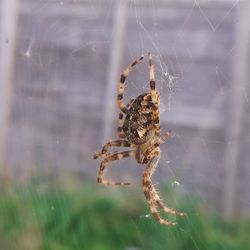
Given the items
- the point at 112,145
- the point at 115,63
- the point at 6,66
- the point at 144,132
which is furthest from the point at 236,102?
the point at 6,66

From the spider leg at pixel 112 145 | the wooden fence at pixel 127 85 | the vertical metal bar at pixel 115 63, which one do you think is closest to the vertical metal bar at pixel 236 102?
the wooden fence at pixel 127 85

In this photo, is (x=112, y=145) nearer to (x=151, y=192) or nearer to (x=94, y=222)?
(x=151, y=192)

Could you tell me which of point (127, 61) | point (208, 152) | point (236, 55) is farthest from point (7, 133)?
point (236, 55)

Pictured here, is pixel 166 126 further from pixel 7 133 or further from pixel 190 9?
pixel 7 133

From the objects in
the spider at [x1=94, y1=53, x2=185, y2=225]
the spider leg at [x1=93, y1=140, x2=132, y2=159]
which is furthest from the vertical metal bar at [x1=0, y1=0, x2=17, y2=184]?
the spider at [x1=94, y1=53, x2=185, y2=225]

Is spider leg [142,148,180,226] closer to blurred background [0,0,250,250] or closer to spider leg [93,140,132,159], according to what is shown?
spider leg [93,140,132,159]

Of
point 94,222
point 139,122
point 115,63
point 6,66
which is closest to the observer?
point 139,122
